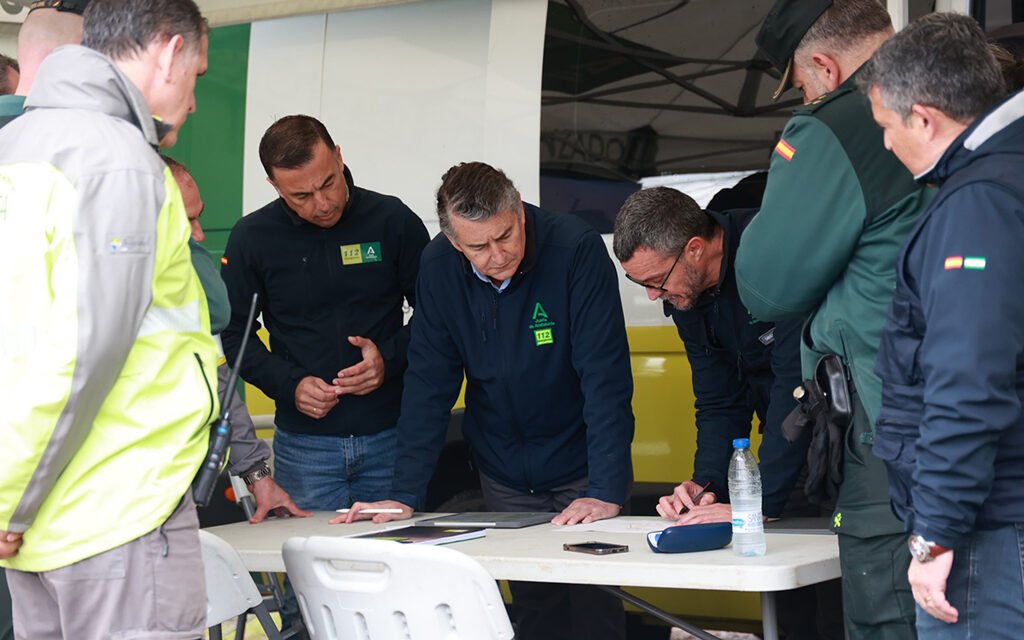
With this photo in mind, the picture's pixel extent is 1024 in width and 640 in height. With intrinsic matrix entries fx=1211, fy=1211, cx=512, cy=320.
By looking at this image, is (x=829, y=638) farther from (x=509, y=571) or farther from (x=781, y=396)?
(x=509, y=571)

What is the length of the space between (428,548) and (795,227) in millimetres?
886

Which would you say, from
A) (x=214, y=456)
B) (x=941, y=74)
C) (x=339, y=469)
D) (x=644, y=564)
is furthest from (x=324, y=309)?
(x=941, y=74)

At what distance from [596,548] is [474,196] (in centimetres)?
108

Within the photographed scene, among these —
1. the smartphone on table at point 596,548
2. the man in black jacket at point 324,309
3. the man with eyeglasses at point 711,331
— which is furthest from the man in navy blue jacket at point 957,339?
the man in black jacket at point 324,309

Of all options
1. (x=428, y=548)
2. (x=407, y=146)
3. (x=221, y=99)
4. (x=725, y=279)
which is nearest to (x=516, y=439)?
(x=725, y=279)

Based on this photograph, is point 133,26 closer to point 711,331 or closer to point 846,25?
point 846,25

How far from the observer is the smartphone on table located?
246 cm

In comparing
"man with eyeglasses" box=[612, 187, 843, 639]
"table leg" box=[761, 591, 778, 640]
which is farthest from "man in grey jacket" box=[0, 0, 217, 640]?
"man with eyeglasses" box=[612, 187, 843, 639]

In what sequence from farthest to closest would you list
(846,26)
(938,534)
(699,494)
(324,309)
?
(324,309) < (699,494) < (846,26) < (938,534)

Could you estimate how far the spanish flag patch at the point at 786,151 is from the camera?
2.26m

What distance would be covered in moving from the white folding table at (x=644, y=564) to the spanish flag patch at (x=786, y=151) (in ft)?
2.47

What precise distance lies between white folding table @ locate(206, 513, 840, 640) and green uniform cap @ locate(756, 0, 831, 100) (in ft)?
3.12

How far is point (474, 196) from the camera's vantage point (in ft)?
10.4

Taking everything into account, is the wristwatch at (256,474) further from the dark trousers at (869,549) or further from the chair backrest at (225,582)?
the dark trousers at (869,549)
